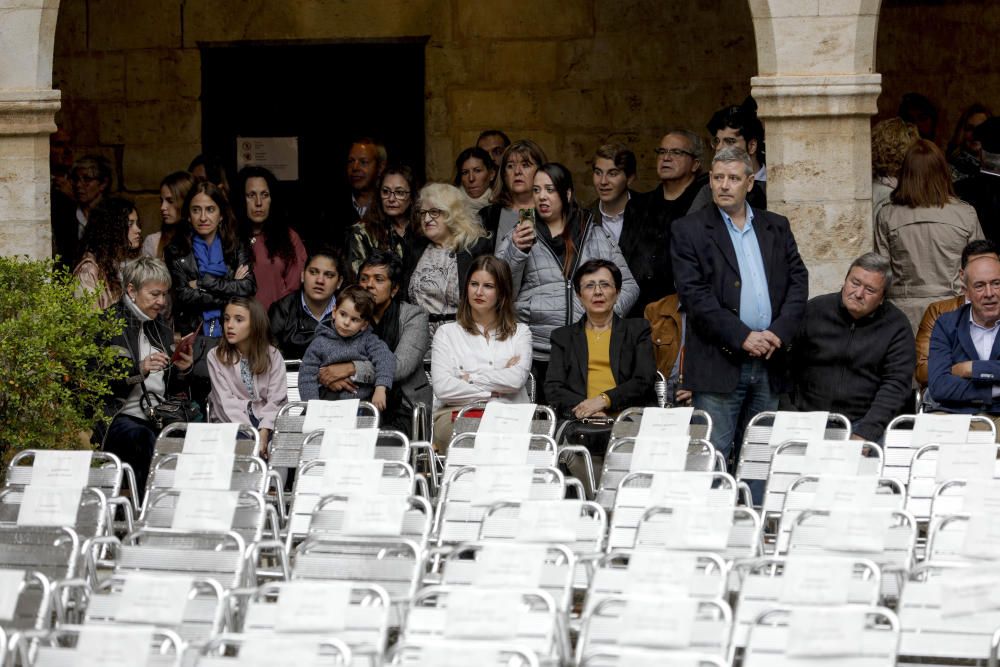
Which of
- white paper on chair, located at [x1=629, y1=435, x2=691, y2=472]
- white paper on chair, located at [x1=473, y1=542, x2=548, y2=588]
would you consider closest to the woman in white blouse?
white paper on chair, located at [x1=629, y1=435, x2=691, y2=472]

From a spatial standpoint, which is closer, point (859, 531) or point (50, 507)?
point (859, 531)

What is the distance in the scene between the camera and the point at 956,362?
8500 millimetres

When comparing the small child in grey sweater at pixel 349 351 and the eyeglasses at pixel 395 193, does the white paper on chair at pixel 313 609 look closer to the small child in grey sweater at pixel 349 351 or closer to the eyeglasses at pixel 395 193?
the small child in grey sweater at pixel 349 351

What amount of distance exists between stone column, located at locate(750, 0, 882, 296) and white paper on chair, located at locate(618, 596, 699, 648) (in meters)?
4.54

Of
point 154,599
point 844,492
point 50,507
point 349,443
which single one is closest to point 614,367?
point 349,443

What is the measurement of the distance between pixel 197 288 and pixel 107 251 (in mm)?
491

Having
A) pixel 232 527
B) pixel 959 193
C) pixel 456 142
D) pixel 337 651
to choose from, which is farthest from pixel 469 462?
pixel 456 142

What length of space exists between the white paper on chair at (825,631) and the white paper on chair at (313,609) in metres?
1.23

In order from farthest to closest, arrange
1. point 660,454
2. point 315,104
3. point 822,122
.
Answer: point 315,104 < point 822,122 < point 660,454

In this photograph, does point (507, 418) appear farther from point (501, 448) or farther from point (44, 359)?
point (44, 359)

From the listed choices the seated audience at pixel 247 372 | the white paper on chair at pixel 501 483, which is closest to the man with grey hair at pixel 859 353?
the white paper on chair at pixel 501 483

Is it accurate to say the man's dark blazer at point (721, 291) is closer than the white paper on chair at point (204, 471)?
No

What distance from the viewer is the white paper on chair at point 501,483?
6926mm

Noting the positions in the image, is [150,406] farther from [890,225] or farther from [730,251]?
[890,225]
